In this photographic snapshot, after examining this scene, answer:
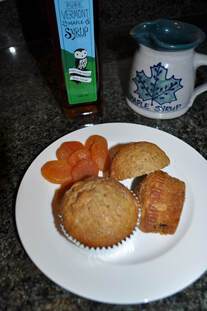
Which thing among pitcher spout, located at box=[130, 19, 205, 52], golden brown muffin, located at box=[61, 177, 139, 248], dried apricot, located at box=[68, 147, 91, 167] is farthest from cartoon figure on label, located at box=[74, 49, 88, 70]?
golden brown muffin, located at box=[61, 177, 139, 248]

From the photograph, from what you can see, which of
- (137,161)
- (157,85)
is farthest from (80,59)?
(137,161)

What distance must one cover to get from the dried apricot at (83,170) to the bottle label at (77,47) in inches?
9.4

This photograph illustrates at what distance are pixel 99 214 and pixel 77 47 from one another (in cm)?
44

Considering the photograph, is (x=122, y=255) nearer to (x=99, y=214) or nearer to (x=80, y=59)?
(x=99, y=214)

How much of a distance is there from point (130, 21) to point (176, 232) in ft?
3.00

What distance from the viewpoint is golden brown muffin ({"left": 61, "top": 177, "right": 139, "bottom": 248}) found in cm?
59

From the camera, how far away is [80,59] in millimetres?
805

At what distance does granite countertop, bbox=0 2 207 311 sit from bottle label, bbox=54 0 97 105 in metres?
0.09

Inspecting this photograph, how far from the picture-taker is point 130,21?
123 centimetres

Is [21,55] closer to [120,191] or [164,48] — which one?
[164,48]

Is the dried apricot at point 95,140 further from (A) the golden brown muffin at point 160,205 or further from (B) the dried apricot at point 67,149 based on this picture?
(A) the golden brown muffin at point 160,205

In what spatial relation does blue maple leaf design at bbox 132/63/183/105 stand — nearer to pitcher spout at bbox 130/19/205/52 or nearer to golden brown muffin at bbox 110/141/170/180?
pitcher spout at bbox 130/19/205/52

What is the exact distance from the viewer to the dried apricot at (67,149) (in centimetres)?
78

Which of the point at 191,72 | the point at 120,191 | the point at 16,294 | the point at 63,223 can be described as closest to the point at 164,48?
the point at 191,72
